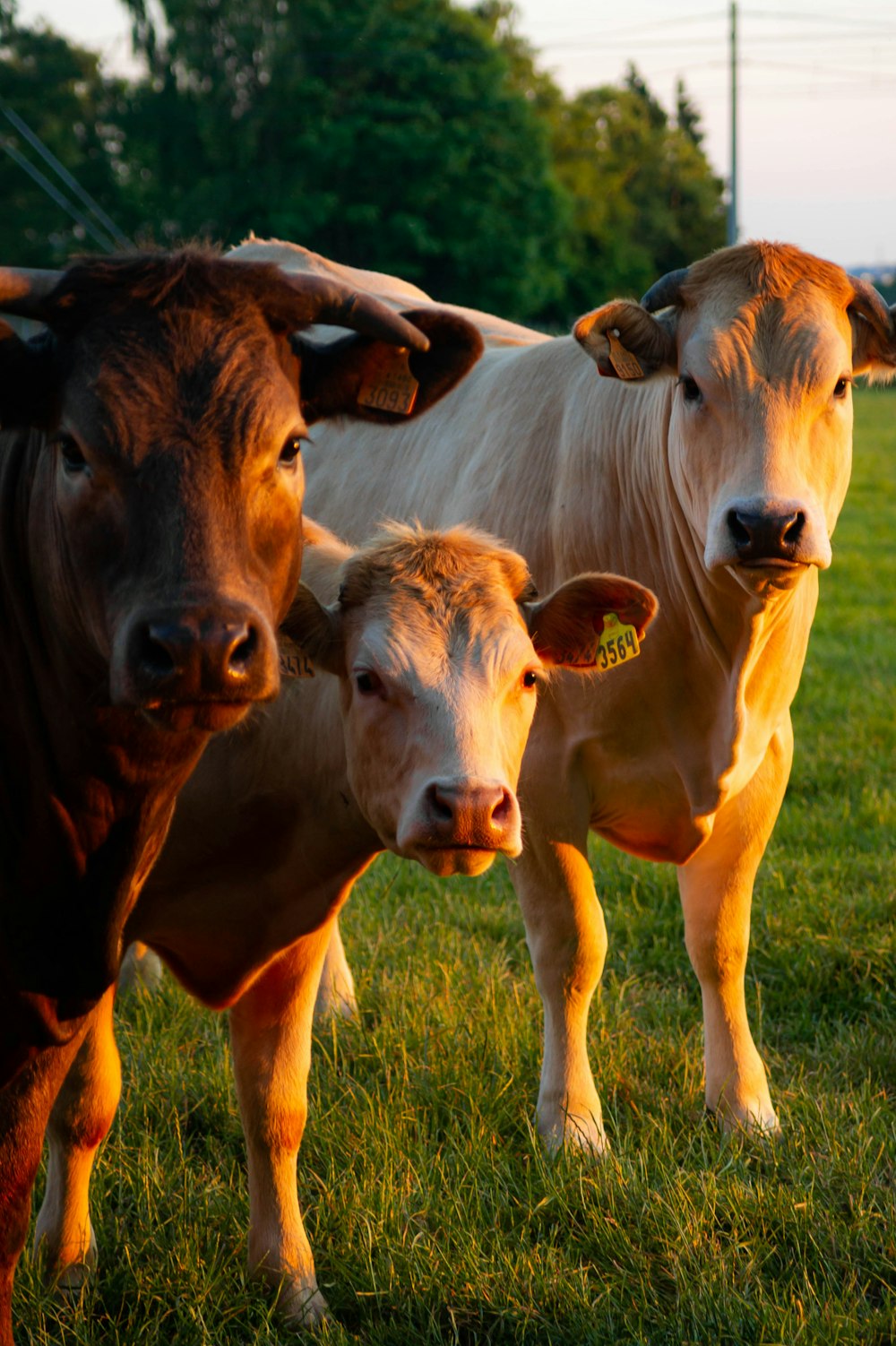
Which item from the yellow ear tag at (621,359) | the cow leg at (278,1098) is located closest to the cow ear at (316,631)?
the cow leg at (278,1098)

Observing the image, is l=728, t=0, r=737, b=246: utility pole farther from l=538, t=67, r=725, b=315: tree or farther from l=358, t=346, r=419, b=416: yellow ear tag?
l=358, t=346, r=419, b=416: yellow ear tag

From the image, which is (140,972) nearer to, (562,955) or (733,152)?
(562,955)

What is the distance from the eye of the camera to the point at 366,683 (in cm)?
298

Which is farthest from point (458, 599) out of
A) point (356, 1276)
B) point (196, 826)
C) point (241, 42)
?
point (241, 42)

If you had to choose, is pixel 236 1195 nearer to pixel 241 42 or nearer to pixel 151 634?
pixel 151 634

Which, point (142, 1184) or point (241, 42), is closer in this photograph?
point (142, 1184)

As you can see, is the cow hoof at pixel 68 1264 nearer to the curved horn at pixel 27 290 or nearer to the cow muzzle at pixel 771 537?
the curved horn at pixel 27 290

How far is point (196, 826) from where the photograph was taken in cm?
327

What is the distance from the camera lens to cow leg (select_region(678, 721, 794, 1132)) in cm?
421

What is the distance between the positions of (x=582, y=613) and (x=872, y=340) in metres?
1.32

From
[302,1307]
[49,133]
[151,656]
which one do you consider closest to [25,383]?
[151,656]

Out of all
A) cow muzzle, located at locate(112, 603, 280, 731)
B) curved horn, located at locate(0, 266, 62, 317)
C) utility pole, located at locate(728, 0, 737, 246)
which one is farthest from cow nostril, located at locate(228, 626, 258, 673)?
utility pole, located at locate(728, 0, 737, 246)

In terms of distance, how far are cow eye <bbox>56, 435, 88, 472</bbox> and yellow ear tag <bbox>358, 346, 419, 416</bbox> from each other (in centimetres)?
72

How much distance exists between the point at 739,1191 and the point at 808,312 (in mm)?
2217
